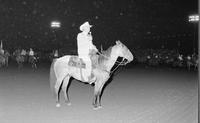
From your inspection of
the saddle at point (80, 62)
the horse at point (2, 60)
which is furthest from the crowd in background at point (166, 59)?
the saddle at point (80, 62)

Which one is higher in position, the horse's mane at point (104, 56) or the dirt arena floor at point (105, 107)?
the horse's mane at point (104, 56)

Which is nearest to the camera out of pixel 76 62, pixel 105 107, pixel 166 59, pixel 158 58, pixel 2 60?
pixel 105 107

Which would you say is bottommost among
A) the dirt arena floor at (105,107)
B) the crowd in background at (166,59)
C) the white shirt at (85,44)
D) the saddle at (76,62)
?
the dirt arena floor at (105,107)

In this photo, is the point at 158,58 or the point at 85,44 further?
the point at 158,58

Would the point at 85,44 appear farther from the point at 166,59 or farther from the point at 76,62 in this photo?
the point at 166,59

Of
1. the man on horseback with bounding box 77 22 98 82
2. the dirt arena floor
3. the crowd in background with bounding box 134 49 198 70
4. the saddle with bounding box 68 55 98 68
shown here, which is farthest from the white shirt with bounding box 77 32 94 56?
the crowd in background with bounding box 134 49 198 70

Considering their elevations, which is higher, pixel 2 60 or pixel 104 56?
pixel 104 56

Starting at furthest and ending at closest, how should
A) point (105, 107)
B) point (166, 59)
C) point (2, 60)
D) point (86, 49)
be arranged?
point (166, 59) → point (2, 60) → point (105, 107) → point (86, 49)

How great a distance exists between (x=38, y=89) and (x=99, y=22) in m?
56.4

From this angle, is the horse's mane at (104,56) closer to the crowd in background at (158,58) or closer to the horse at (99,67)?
the horse at (99,67)

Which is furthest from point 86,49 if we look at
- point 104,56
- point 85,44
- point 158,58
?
point 158,58

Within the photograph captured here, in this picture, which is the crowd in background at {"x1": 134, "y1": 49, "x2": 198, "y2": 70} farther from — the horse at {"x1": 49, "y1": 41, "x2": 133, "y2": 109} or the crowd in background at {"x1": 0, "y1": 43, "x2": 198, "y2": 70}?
the horse at {"x1": 49, "y1": 41, "x2": 133, "y2": 109}

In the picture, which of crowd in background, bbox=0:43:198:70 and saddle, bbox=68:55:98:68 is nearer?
saddle, bbox=68:55:98:68

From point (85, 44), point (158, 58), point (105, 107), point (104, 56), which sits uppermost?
point (85, 44)
